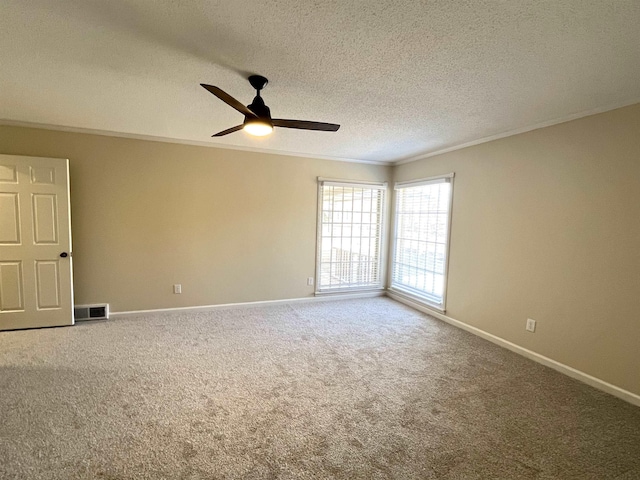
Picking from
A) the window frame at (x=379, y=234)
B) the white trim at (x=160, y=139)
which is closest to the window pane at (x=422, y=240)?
the window frame at (x=379, y=234)

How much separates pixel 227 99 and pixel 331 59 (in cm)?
72

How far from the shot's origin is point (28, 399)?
2.38 metres

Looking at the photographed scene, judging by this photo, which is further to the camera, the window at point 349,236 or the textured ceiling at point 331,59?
the window at point 349,236

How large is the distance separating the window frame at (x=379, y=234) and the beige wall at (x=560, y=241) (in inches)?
59.9

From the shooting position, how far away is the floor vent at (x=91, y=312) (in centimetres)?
405

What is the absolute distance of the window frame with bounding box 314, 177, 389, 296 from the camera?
518cm

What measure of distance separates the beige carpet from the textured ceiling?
7.86 ft

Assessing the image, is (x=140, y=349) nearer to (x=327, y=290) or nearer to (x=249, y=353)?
(x=249, y=353)

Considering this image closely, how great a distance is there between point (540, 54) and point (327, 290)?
162 inches

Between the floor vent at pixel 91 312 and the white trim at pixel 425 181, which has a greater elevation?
the white trim at pixel 425 181

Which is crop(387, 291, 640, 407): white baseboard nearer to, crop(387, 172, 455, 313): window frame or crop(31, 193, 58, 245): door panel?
crop(387, 172, 455, 313): window frame

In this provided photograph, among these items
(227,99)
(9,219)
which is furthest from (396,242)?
(9,219)

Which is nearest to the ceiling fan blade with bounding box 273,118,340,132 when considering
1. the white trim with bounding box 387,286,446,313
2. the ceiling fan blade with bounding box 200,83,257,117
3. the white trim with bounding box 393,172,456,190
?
the ceiling fan blade with bounding box 200,83,257,117

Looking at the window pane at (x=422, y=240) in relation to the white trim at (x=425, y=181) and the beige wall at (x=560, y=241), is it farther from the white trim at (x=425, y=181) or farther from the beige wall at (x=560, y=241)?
the beige wall at (x=560, y=241)
